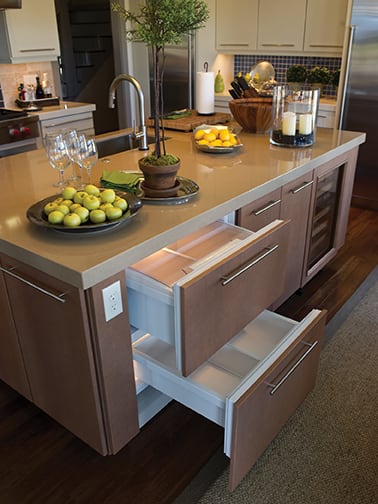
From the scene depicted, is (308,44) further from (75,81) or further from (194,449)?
(194,449)

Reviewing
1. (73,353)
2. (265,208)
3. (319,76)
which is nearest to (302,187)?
(265,208)

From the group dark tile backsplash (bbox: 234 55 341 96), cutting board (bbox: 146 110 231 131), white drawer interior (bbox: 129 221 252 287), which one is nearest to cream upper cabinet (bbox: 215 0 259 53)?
dark tile backsplash (bbox: 234 55 341 96)

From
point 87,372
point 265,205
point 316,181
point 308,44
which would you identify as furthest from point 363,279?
point 308,44

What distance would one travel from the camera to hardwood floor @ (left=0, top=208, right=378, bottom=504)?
1.56 m

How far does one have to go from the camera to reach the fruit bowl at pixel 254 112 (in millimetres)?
2572

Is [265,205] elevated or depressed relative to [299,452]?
elevated

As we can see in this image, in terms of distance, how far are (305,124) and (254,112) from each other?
368mm

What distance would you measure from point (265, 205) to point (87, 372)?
1057 mm

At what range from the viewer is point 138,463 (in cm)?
167

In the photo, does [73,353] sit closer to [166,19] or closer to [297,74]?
[166,19]

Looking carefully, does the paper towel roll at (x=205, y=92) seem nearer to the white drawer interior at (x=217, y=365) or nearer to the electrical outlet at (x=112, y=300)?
the white drawer interior at (x=217, y=365)

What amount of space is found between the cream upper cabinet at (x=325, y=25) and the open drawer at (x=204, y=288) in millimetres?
3060

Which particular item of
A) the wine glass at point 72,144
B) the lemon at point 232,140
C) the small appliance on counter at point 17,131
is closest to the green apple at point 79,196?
the wine glass at point 72,144

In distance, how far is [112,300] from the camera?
1.36m
